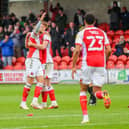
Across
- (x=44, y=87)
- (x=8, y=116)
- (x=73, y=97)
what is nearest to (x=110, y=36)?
(x=73, y=97)

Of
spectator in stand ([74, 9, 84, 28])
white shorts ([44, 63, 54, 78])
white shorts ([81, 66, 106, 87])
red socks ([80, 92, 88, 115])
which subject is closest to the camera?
red socks ([80, 92, 88, 115])

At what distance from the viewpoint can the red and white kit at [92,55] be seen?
12836 millimetres

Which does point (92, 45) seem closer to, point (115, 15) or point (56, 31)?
point (56, 31)

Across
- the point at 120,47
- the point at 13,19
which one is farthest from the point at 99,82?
the point at 13,19

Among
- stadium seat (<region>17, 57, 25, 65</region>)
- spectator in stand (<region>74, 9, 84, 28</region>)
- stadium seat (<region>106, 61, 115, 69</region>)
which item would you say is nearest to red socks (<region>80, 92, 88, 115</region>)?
stadium seat (<region>106, 61, 115, 69</region>)

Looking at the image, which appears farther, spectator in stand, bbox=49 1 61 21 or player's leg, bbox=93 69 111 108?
spectator in stand, bbox=49 1 61 21

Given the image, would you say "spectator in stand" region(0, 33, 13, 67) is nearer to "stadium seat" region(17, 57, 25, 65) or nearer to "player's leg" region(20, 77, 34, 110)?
"stadium seat" region(17, 57, 25, 65)

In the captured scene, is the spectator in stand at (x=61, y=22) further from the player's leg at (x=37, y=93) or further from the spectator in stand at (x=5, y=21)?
the player's leg at (x=37, y=93)

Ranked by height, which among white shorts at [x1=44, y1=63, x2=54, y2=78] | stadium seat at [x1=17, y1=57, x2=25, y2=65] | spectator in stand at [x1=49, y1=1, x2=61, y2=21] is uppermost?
spectator in stand at [x1=49, y1=1, x2=61, y2=21]

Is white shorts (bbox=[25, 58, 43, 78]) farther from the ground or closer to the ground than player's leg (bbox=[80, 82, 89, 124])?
farther from the ground

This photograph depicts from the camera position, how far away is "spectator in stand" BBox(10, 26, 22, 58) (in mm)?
32066

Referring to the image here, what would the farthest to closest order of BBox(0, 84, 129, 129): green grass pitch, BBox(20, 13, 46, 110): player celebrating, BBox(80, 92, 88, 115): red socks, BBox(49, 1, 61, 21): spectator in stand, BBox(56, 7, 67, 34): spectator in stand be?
BBox(49, 1, 61, 21): spectator in stand, BBox(56, 7, 67, 34): spectator in stand, BBox(20, 13, 46, 110): player celebrating, BBox(80, 92, 88, 115): red socks, BBox(0, 84, 129, 129): green grass pitch

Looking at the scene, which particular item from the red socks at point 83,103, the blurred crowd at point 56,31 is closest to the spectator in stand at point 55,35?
the blurred crowd at point 56,31

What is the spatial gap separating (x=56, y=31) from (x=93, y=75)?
1877 centimetres
